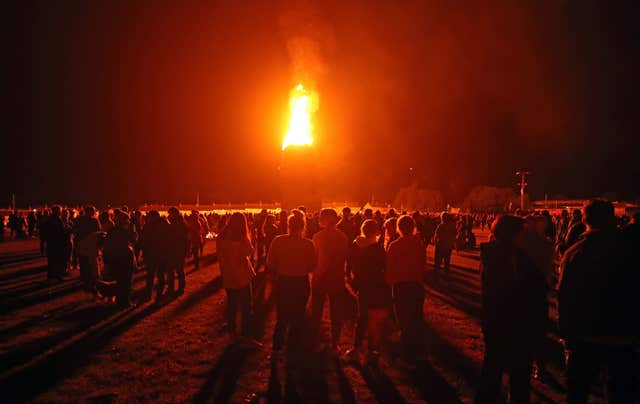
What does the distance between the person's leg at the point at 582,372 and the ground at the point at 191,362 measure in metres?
1.42

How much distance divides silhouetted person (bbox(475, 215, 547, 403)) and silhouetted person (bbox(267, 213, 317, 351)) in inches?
104

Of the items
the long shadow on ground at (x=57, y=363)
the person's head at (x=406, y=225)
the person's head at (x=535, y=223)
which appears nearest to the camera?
the long shadow on ground at (x=57, y=363)

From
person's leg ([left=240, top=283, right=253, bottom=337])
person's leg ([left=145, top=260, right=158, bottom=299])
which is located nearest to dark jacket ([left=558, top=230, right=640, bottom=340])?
person's leg ([left=240, top=283, right=253, bottom=337])

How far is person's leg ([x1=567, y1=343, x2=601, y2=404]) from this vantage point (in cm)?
341

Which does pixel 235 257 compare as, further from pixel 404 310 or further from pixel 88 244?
pixel 88 244

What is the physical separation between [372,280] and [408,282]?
0.56m

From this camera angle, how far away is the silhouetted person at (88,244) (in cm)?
953

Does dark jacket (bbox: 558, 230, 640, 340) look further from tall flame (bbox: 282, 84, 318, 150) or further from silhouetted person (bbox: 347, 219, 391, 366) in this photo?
tall flame (bbox: 282, 84, 318, 150)

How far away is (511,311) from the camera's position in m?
3.62

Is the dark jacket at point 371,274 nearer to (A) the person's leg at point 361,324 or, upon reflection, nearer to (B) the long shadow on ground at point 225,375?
(A) the person's leg at point 361,324

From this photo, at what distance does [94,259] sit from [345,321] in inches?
243

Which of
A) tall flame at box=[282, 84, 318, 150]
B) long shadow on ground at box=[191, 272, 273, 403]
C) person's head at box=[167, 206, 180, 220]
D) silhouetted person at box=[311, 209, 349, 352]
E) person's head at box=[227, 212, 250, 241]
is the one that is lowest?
long shadow on ground at box=[191, 272, 273, 403]

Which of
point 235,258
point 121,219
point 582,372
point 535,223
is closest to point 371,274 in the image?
point 235,258

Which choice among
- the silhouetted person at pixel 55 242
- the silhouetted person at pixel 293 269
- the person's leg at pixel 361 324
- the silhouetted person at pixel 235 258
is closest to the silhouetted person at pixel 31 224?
the silhouetted person at pixel 55 242
